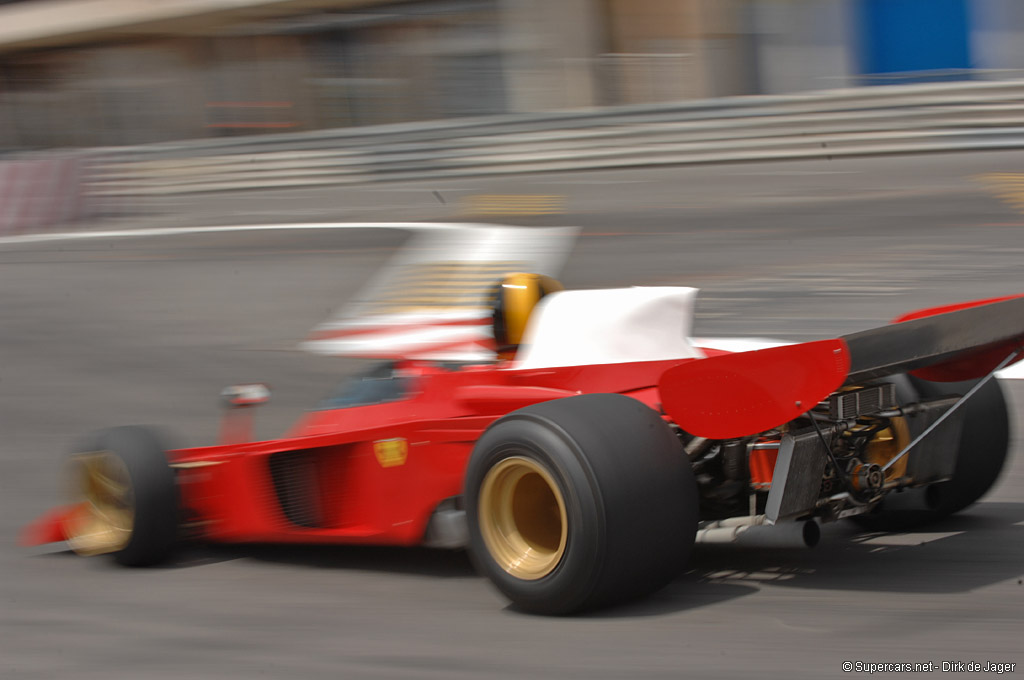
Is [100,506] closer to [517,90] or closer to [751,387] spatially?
[751,387]

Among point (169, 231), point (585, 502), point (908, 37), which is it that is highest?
point (908, 37)

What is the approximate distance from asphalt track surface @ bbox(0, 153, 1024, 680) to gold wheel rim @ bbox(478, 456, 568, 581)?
0.20 metres

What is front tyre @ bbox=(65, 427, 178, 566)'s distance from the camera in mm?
5105

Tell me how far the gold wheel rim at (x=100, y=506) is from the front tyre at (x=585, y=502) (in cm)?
193

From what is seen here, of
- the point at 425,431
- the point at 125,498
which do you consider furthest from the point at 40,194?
the point at 425,431

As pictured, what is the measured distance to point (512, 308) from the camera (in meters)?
4.83

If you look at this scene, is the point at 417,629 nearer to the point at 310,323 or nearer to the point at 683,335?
the point at 683,335

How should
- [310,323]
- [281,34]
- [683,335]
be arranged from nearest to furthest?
[683,335]
[310,323]
[281,34]

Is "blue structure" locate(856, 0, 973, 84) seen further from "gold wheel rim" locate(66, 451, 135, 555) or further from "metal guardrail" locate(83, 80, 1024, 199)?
"gold wheel rim" locate(66, 451, 135, 555)

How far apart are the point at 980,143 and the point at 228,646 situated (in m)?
12.5

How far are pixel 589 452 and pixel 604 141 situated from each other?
1315 centimetres

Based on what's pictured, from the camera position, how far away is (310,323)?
10445mm

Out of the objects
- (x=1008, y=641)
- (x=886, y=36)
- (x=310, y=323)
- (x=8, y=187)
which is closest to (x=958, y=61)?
(x=886, y=36)

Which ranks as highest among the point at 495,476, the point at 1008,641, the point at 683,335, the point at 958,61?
the point at 958,61
